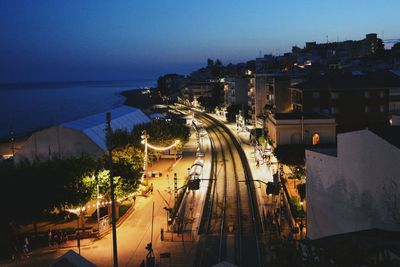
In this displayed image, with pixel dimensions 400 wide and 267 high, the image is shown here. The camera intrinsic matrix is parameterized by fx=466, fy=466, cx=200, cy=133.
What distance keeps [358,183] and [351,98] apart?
33070 mm

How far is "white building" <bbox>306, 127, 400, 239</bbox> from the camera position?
13.1 metres

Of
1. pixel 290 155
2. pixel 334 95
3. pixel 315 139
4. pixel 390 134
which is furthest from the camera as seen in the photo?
pixel 334 95

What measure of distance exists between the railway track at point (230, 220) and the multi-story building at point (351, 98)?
32.3 ft

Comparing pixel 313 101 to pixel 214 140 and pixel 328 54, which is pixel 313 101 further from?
pixel 328 54

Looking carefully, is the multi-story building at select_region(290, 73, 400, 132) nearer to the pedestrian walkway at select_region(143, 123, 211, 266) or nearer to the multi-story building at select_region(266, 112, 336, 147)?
the multi-story building at select_region(266, 112, 336, 147)

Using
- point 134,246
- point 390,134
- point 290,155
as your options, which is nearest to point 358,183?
point 390,134

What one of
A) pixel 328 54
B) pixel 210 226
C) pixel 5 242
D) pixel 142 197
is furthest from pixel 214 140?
pixel 328 54

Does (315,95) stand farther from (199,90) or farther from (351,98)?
(199,90)

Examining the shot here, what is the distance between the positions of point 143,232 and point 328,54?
103m

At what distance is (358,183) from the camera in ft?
49.3

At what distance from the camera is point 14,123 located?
11019cm

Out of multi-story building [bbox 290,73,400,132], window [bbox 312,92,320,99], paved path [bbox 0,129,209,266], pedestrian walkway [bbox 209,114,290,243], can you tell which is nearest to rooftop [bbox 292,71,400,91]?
multi-story building [bbox 290,73,400,132]

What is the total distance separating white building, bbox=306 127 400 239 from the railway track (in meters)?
3.23

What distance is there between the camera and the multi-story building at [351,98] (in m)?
45.6
